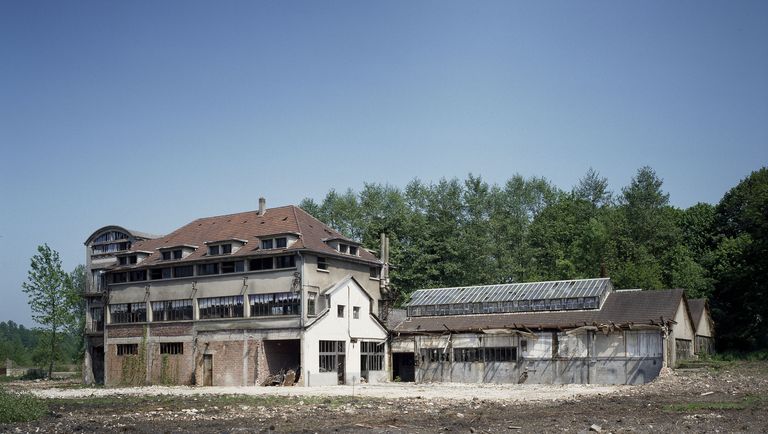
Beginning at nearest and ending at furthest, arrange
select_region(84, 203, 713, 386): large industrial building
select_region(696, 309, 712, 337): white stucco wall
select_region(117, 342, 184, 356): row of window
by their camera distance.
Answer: select_region(84, 203, 713, 386): large industrial building, select_region(696, 309, 712, 337): white stucco wall, select_region(117, 342, 184, 356): row of window

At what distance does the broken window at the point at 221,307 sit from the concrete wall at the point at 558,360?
1448 centimetres

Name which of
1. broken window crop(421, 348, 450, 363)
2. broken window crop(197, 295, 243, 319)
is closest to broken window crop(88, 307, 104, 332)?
broken window crop(197, 295, 243, 319)

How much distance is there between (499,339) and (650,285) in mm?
19754

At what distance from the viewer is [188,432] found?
25797 mm

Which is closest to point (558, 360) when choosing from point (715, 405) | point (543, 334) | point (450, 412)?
point (543, 334)

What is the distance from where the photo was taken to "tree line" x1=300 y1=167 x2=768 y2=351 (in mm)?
68375

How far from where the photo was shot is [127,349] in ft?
221

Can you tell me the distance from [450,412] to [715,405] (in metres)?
10.4

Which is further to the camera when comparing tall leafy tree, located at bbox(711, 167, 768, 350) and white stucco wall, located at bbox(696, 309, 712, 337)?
tall leafy tree, located at bbox(711, 167, 768, 350)

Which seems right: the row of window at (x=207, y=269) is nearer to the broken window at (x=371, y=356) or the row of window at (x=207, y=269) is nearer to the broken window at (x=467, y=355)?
the broken window at (x=371, y=356)

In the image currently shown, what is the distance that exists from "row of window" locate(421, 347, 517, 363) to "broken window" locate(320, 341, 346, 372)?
6.57 metres

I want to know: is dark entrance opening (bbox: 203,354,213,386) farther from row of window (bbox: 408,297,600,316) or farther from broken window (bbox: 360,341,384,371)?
row of window (bbox: 408,297,600,316)

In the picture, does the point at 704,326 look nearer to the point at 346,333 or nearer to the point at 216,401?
the point at 346,333

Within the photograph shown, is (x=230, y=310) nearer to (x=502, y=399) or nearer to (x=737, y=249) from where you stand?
(x=502, y=399)
